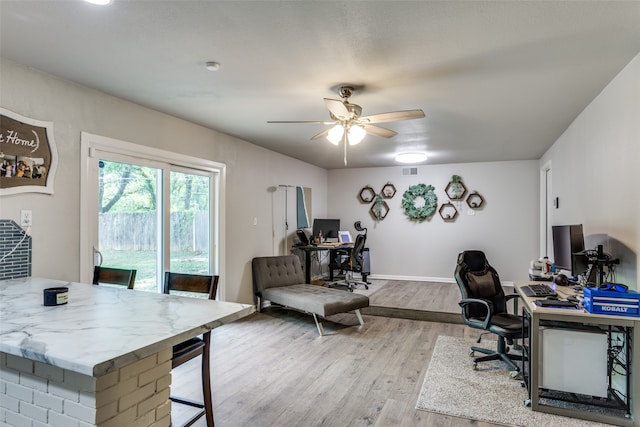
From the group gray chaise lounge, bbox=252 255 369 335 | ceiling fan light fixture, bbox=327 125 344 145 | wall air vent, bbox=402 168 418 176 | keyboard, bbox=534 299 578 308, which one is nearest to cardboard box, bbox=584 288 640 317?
keyboard, bbox=534 299 578 308

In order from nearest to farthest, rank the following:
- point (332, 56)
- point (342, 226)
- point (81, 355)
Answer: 1. point (81, 355)
2. point (332, 56)
3. point (342, 226)

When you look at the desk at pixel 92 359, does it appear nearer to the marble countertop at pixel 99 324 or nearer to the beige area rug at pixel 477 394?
the marble countertop at pixel 99 324

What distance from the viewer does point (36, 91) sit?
2619 mm

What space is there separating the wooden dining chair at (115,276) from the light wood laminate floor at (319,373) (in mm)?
938

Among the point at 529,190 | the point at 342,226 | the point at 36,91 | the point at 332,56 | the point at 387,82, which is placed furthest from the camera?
the point at 342,226

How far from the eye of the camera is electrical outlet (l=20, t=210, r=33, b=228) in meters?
2.53

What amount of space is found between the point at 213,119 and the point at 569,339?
3667 millimetres

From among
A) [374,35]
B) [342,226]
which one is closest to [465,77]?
[374,35]

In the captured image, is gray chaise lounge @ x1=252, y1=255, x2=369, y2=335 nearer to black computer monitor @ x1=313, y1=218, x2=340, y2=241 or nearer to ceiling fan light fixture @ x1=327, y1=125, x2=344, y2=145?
black computer monitor @ x1=313, y1=218, x2=340, y2=241

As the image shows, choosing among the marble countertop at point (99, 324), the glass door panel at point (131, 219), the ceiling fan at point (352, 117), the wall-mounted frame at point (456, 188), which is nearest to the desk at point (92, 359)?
the marble countertop at point (99, 324)

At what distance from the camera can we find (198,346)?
2096 millimetres

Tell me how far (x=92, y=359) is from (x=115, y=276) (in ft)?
5.24

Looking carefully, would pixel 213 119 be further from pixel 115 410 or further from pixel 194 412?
pixel 115 410

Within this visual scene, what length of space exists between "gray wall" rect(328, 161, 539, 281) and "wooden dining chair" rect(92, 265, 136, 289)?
5.69 m
